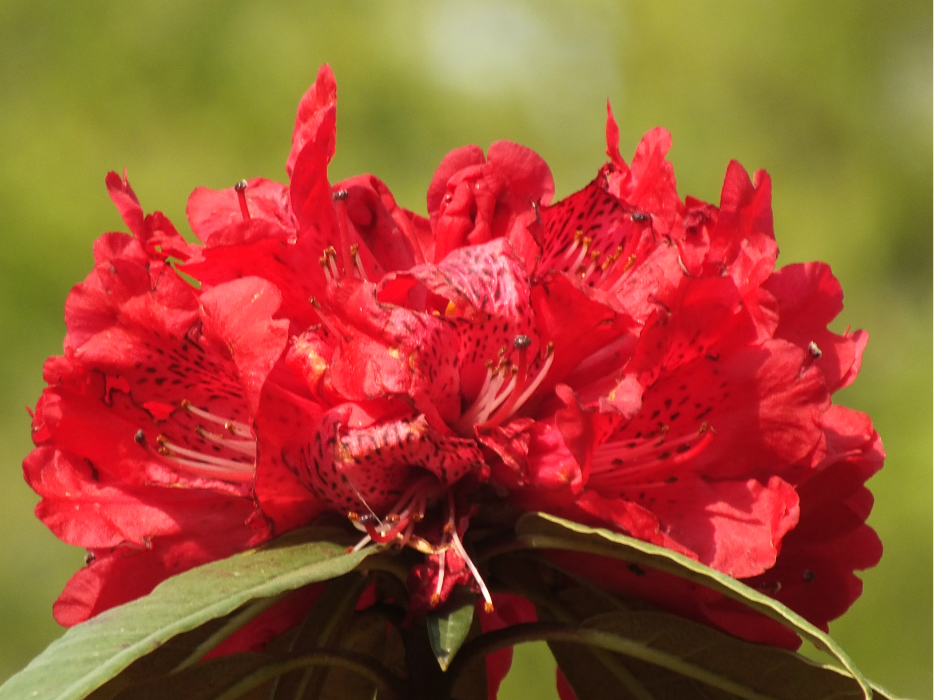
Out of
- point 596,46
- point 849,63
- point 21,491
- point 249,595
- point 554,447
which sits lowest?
point 21,491

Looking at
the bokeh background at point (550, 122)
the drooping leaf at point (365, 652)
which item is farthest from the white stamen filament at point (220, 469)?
the bokeh background at point (550, 122)

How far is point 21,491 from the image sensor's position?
7.06ft

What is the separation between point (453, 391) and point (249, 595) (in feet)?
0.46

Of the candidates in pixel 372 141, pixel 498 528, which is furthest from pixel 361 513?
pixel 372 141

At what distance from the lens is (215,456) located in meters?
0.59

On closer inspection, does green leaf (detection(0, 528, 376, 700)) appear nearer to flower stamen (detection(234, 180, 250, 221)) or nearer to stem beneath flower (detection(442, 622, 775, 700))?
stem beneath flower (detection(442, 622, 775, 700))

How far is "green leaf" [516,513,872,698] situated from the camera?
0.48m

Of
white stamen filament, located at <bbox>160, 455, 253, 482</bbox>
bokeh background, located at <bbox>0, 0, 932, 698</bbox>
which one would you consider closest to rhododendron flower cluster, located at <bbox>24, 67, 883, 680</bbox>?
white stamen filament, located at <bbox>160, 455, 253, 482</bbox>

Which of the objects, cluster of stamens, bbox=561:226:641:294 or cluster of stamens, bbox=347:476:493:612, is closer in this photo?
cluster of stamens, bbox=347:476:493:612

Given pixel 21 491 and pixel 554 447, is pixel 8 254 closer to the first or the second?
pixel 21 491

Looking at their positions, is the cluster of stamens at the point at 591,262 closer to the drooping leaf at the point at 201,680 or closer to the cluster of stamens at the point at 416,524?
the cluster of stamens at the point at 416,524

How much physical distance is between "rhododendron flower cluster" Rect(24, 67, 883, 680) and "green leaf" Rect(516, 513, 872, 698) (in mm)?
17

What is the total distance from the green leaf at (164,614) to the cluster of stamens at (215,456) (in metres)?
0.07

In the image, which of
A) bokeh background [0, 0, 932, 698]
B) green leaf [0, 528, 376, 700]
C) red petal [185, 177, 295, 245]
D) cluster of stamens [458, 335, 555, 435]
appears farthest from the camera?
bokeh background [0, 0, 932, 698]
